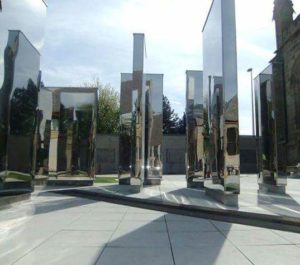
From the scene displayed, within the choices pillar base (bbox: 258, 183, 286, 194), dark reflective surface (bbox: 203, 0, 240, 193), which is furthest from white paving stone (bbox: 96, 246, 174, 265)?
pillar base (bbox: 258, 183, 286, 194)

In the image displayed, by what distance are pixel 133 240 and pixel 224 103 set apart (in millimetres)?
5260

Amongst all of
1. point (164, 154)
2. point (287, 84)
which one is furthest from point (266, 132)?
point (164, 154)

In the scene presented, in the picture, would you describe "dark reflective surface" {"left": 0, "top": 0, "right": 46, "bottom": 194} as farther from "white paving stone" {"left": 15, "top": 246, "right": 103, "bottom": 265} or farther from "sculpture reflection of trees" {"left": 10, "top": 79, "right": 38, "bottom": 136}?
"white paving stone" {"left": 15, "top": 246, "right": 103, "bottom": 265}

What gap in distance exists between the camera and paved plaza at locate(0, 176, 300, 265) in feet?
16.7

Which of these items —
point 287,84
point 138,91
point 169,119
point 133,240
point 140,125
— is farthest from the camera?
point 169,119

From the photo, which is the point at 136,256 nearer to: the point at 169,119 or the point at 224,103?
the point at 224,103

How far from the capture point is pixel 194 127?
703 inches

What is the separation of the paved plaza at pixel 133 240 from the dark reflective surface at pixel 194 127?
26.9ft

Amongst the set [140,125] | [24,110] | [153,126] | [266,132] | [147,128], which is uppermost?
[153,126]

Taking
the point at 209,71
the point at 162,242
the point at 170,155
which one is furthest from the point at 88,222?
the point at 170,155

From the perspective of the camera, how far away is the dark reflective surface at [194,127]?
55.8 ft

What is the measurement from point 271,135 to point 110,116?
4357 cm

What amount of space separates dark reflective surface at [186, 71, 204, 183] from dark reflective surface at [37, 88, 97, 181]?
4510 millimetres

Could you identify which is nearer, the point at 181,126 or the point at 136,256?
the point at 136,256
